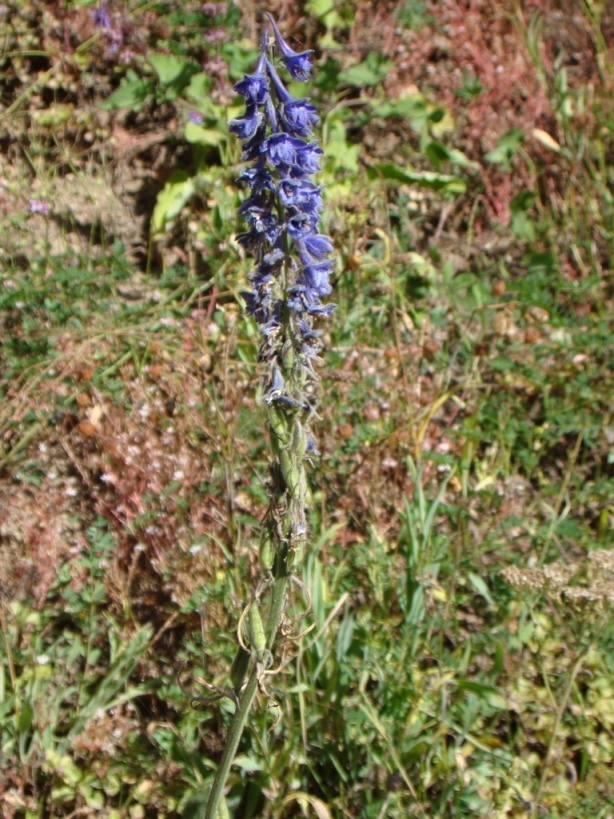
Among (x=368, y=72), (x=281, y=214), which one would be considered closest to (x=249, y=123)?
(x=281, y=214)

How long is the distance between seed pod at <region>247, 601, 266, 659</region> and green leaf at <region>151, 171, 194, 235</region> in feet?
9.14

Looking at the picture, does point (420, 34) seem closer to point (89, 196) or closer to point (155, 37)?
point (155, 37)

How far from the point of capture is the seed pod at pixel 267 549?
190 centimetres

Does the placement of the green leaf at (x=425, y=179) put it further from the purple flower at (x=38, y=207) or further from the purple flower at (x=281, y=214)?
the purple flower at (x=281, y=214)

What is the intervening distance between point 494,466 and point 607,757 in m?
1.24

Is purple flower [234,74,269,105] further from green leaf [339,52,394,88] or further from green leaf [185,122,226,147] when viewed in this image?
green leaf [339,52,394,88]

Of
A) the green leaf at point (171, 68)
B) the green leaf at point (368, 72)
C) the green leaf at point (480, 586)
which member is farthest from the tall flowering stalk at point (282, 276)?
the green leaf at point (368, 72)

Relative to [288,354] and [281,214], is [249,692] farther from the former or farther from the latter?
[281,214]

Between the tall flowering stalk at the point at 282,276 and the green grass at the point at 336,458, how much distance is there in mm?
276

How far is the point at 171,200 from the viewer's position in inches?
171

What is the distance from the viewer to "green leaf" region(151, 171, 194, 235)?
4.31 m

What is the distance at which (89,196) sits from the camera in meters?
4.28

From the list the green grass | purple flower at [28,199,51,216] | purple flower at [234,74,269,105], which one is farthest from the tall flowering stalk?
purple flower at [28,199,51,216]

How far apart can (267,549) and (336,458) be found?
4.66 ft
